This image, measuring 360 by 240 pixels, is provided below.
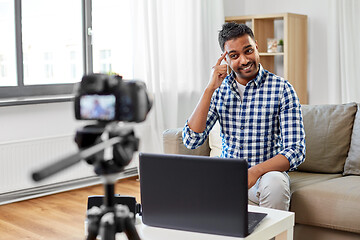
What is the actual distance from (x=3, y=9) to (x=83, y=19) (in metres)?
0.66

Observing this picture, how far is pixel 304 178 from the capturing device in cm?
276

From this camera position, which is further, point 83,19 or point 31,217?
point 83,19

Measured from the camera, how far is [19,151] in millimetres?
3748

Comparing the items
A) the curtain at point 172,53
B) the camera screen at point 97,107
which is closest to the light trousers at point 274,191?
the camera screen at point 97,107

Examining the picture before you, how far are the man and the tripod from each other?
1.38 meters

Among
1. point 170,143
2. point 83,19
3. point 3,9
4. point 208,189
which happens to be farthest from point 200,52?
point 208,189

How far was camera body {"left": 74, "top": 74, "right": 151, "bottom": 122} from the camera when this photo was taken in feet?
3.14

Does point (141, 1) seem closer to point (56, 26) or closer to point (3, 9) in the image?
point (56, 26)

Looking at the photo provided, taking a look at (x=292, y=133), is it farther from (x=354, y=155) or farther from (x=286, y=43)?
(x=286, y=43)

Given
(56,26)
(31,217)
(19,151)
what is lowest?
(31,217)

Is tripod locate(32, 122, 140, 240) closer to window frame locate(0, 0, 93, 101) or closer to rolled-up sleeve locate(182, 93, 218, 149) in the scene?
rolled-up sleeve locate(182, 93, 218, 149)

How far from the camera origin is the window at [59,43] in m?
3.90

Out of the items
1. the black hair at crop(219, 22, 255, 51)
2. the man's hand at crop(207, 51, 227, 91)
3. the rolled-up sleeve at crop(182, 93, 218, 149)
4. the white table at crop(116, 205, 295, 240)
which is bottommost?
the white table at crop(116, 205, 295, 240)

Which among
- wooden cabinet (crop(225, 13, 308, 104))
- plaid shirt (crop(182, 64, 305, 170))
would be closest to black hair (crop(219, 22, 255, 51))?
plaid shirt (crop(182, 64, 305, 170))
